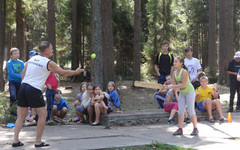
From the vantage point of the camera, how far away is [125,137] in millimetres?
6957

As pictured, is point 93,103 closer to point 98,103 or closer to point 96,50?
point 98,103

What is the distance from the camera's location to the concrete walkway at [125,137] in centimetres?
611

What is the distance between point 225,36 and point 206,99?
51.6ft

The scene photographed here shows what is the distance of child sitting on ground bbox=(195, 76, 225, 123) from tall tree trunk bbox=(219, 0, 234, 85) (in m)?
14.5

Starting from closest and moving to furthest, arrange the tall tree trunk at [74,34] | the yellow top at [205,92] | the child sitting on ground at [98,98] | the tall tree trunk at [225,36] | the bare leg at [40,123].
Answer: the bare leg at [40,123]
the child sitting on ground at [98,98]
the yellow top at [205,92]
the tall tree trunk at [225,36]
the tall tree trunk at [74,34]

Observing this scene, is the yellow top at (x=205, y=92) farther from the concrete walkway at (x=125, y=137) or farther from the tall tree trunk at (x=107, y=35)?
the tall tree trunk at (x=107, y=35)

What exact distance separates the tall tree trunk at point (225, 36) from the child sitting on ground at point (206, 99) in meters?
14.5

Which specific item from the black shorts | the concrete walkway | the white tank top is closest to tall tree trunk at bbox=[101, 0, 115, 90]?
the concrete walkway

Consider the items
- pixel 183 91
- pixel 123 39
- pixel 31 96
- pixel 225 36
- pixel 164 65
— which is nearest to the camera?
pixel 31 96

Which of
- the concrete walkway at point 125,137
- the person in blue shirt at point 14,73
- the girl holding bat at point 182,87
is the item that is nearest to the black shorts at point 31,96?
the concrete walkway at point 125,137

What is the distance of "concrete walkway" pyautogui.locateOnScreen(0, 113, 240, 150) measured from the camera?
241 inches

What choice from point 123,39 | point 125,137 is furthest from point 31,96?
point 123,39

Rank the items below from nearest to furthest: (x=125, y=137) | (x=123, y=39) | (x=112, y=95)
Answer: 1. (x=125, y=137)
2. (x=112, y=95)
3. (x=123, y=39)

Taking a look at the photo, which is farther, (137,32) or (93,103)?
(137,32)
